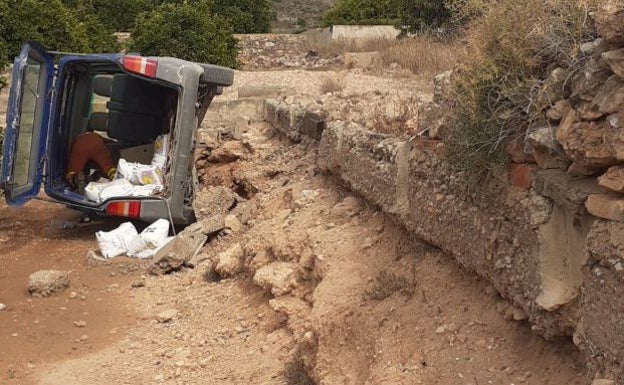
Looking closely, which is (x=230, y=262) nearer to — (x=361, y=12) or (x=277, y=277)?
(x=277, y=277)

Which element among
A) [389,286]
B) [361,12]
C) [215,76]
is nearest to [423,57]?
[215,76]

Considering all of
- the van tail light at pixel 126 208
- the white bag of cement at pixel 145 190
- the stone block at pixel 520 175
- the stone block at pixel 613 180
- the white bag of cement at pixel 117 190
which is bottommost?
the van tail light at pixel 126 208

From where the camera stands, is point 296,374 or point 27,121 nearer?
point 296,374

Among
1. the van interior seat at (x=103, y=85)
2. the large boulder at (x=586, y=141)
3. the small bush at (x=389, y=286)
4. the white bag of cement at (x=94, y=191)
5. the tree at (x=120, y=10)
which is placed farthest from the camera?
the tree at (x=120, y=10)

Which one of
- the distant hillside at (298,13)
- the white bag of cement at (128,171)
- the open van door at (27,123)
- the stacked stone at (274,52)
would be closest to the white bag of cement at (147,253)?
the white bag of cement at (128,171)

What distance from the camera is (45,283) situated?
6699 millimetres

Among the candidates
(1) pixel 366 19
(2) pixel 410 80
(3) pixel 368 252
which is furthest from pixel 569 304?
(1) pixel 366 19

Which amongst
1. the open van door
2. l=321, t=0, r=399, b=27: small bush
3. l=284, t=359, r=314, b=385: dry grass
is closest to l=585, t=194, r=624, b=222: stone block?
l=284, t=359, r=314, b=385: dry grass

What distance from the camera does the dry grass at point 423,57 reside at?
9.98 meters

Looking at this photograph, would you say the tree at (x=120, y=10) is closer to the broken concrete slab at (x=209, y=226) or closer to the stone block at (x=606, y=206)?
the broken concrete slab at (x=209, y=226)

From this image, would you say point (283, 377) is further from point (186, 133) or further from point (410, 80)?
point (410, 80)

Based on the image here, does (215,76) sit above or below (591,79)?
below

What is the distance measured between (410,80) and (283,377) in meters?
5.94

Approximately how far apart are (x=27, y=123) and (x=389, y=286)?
5229 mm
